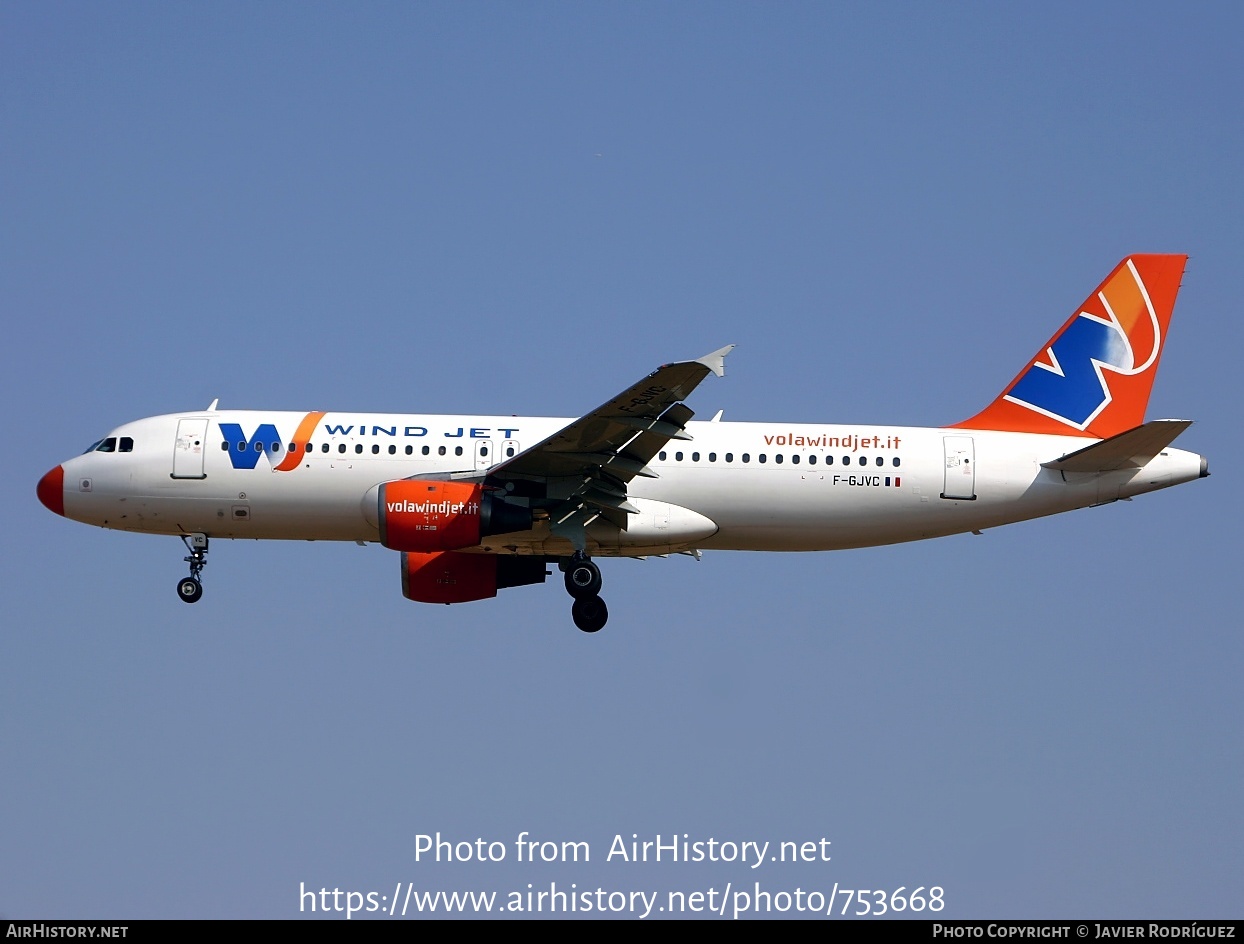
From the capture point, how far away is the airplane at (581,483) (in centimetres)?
3994

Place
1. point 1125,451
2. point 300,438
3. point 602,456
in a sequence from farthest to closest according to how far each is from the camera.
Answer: point 300,438
point 1125,451
point 602,456

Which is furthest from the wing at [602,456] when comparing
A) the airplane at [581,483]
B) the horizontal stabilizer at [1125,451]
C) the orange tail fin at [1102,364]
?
the horizontal stabilizer at [1125,451]

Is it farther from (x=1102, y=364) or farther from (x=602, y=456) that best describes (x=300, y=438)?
(x=1102, y=364)

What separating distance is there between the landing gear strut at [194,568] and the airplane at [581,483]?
32mm

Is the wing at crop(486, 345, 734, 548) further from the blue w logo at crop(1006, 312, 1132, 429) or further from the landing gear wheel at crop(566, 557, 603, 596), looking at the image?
the blue w logo at crop(1006, 312, 1132, 429)

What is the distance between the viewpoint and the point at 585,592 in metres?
41.1

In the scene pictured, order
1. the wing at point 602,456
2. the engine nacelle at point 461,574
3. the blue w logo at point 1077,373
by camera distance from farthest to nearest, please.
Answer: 1. the blue w logo at point 1077,373
2. the engine nacelle at point 461,574
3. the wing at point 602,456

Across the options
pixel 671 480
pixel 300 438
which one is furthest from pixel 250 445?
pixel 671 480

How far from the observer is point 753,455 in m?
41.0

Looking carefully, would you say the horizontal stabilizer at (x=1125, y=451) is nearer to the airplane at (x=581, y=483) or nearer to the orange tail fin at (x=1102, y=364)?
the airplane at (x=581, y=483)

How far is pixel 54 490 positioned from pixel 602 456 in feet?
42.8
